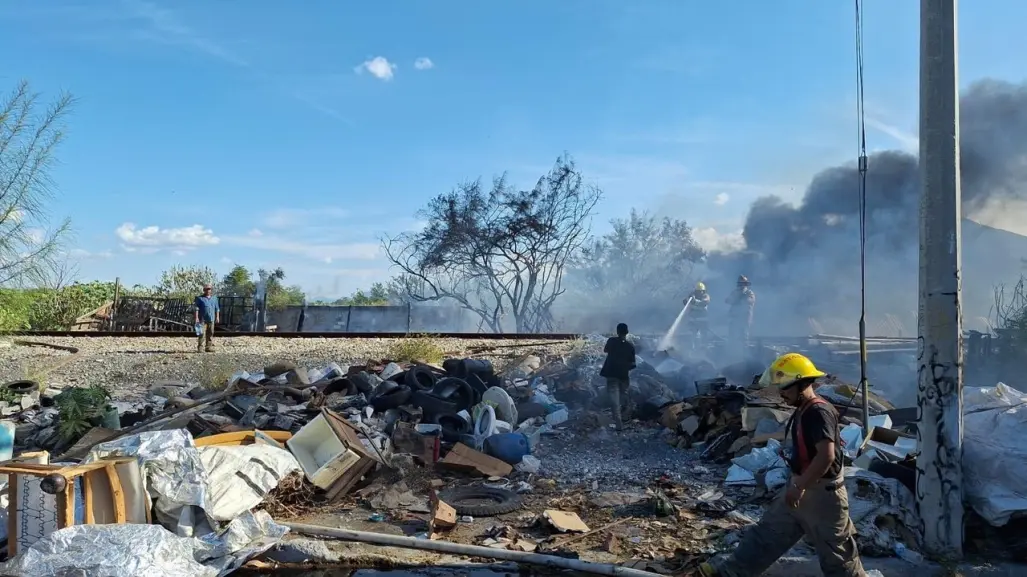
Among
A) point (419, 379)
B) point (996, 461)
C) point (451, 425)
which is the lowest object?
point (451, 425)

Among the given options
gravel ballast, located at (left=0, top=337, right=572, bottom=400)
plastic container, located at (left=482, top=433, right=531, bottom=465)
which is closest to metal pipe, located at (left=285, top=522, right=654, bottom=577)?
plastic container, located at (left=482, top=433, right=531, bottom=465)

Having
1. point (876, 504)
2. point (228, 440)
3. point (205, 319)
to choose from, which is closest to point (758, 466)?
point (876, 504)

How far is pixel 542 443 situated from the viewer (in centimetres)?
920

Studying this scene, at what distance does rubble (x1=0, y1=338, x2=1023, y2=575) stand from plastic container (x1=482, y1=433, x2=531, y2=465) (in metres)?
0.03

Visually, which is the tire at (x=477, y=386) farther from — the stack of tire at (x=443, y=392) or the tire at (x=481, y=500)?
the tire at (x=481, y=500)

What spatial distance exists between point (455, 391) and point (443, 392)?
19 cm

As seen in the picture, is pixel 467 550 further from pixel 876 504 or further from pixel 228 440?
pixel 876 504

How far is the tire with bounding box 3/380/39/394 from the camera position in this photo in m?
10.9

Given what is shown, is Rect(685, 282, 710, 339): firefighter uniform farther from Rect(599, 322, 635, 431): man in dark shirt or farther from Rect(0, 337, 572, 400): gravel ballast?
Rect(599, 322, 635, 431): man in dark shirt

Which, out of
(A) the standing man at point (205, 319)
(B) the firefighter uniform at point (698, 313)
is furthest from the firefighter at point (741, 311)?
(A) the standing man at point (205, 319)

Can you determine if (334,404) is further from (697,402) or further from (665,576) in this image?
(665,576)

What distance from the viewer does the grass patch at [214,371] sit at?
11.7 m

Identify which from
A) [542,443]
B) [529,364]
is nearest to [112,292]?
[529,364]

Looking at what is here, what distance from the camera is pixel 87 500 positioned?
4.96 meters
